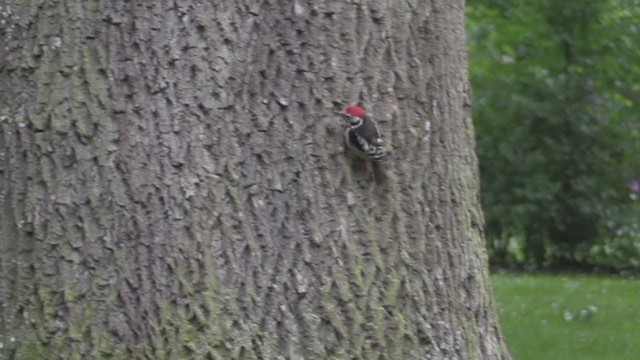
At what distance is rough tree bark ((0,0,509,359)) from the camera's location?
4.13 meters

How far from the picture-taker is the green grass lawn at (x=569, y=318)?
789 cm

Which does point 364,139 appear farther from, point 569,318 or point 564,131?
point 564,131

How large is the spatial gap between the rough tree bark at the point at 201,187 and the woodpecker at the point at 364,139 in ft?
0.20

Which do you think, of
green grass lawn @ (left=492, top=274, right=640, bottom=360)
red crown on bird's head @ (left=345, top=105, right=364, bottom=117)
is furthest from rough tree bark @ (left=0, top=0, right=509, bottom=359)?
green grass lawn @ (left=492, top=274, right=640, bottom=360)

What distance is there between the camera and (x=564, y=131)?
13680mm

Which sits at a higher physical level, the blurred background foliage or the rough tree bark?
the rough tree bark

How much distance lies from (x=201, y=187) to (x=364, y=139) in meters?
0.57

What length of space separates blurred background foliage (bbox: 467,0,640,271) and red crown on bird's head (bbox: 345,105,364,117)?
380 inches

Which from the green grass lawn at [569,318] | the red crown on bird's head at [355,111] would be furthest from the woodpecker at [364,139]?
the green grass lawn at [569,318]

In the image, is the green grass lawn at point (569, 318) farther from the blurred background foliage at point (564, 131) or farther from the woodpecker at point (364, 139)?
the woodpecker at point (364, 139)

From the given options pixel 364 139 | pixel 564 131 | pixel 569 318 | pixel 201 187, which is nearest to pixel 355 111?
pixel 364 139

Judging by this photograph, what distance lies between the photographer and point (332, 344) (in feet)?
13.8

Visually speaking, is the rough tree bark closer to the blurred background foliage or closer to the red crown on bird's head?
the red crown on bird's head

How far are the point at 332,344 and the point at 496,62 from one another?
10354mm
